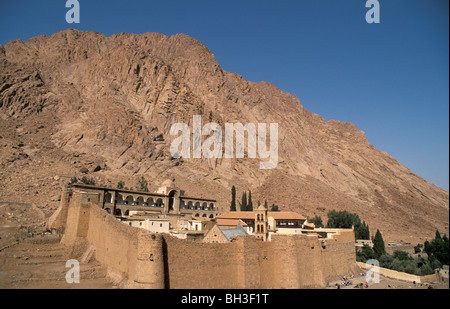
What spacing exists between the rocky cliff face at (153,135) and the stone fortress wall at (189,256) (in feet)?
32.8

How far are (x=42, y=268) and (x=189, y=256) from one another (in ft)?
26.6

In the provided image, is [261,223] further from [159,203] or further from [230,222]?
[159,203]

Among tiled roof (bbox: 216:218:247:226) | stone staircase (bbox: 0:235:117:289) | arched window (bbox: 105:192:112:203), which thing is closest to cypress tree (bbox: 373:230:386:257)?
tiled roof (bbox: 216:218:247:226)

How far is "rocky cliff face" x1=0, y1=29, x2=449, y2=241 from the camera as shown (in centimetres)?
4741

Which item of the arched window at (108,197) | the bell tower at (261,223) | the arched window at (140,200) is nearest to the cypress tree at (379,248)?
the bell tower at (261,223)

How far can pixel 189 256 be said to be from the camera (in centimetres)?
1664

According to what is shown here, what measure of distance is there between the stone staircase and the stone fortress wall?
0.64 meters

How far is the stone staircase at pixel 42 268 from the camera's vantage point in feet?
54.4

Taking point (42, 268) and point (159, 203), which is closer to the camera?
point (42, 268)

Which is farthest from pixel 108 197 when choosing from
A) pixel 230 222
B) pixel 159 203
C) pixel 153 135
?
pixel 153 135

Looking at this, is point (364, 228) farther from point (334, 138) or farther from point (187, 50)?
point (187, 50)

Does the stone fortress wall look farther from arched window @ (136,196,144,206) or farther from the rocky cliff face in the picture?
arched window @ (136,196,144,206)

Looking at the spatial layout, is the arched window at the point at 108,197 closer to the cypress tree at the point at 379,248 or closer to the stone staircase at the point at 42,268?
the stone staircase at the point at 42,268
